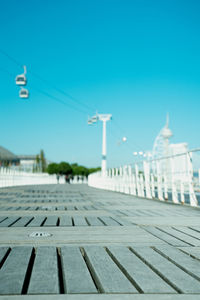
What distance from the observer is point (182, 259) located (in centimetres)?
265

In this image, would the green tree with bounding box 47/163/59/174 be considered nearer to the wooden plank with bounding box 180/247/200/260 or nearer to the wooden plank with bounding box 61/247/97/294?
the wooden plank with bounding box 180/247/200/260

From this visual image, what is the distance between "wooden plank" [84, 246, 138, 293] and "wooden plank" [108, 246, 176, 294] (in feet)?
0.17

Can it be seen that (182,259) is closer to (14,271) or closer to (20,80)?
(14,271)

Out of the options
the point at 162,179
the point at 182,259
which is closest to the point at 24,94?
the point at 162,179

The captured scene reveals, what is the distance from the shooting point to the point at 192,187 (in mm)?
7734

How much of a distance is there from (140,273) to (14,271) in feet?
2.45

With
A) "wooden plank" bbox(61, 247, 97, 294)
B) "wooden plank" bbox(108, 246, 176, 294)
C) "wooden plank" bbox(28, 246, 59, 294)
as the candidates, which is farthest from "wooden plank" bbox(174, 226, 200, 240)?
"wooden plank" bbox(28, 246, 59, 294)

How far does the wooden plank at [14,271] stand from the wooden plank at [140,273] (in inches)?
24.3

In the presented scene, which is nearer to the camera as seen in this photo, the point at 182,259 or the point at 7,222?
the point at 182,259

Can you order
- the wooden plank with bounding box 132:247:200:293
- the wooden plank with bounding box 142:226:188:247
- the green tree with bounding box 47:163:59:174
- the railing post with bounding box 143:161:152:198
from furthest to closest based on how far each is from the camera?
1. the green tree with bounding box 47:163:59:174
2. the railing post with bounding box 143:161:152:198
3. the wooden plank with bounding box 142:226:188:247
4. the wooden plank with bounding box 132:247:200:293

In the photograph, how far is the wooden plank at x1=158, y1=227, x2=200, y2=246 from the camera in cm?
332

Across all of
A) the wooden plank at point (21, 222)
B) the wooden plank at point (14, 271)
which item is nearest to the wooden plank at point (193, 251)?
the wooden plank at point (14, 271)

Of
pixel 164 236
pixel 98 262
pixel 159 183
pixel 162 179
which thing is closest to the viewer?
pixel 98 262

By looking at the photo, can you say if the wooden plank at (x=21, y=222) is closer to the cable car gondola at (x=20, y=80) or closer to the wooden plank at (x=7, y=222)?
the wooden plank at (x=7, y=222)
